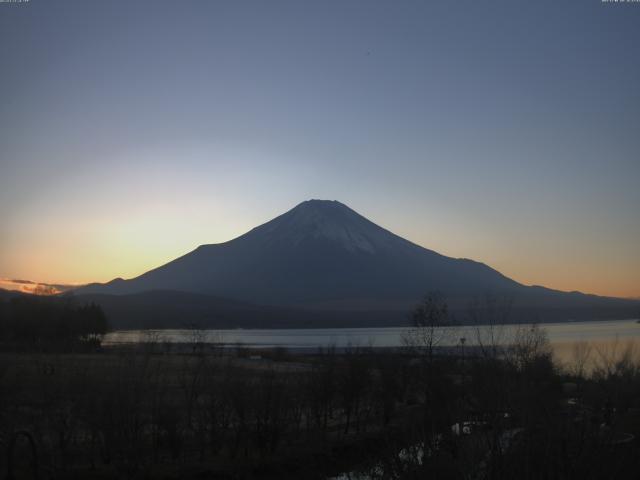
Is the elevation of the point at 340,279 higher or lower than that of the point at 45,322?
higher

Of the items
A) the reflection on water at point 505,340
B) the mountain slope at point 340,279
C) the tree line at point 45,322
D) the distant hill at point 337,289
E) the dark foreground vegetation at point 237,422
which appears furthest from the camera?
the mountain slope at point 340,279

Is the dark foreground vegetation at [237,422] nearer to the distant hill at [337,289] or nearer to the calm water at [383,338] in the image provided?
the calm water at [383,338]

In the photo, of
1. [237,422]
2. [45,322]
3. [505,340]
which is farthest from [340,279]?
[237,422]

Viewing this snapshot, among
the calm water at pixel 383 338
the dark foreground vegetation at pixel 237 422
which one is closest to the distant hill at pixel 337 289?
the calm water at pixel 383 338

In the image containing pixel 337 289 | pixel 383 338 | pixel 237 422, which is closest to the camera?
pixel 237 422

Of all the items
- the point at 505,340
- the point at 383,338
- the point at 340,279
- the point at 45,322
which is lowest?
the point at 383,338

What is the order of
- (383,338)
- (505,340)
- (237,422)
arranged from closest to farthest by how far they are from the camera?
(237,422)
(505,340)
(383,338)

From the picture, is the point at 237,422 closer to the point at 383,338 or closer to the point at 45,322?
the point at 45,322

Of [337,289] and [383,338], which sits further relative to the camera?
[337,289]

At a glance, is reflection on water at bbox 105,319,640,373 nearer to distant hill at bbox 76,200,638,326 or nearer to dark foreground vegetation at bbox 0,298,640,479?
dark foreground vegetation at bbox 0,298,640,479

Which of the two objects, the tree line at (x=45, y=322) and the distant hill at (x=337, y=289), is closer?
the tree line at (x=45, y=322)

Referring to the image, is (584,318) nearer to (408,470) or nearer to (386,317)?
(386,317)

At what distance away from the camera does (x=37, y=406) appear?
17656 mm

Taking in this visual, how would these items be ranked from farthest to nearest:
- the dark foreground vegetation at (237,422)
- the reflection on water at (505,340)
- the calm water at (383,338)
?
the calm water at (383,338), the reflection on water at (505,340), the dark foreground vegetation at (237,422)
